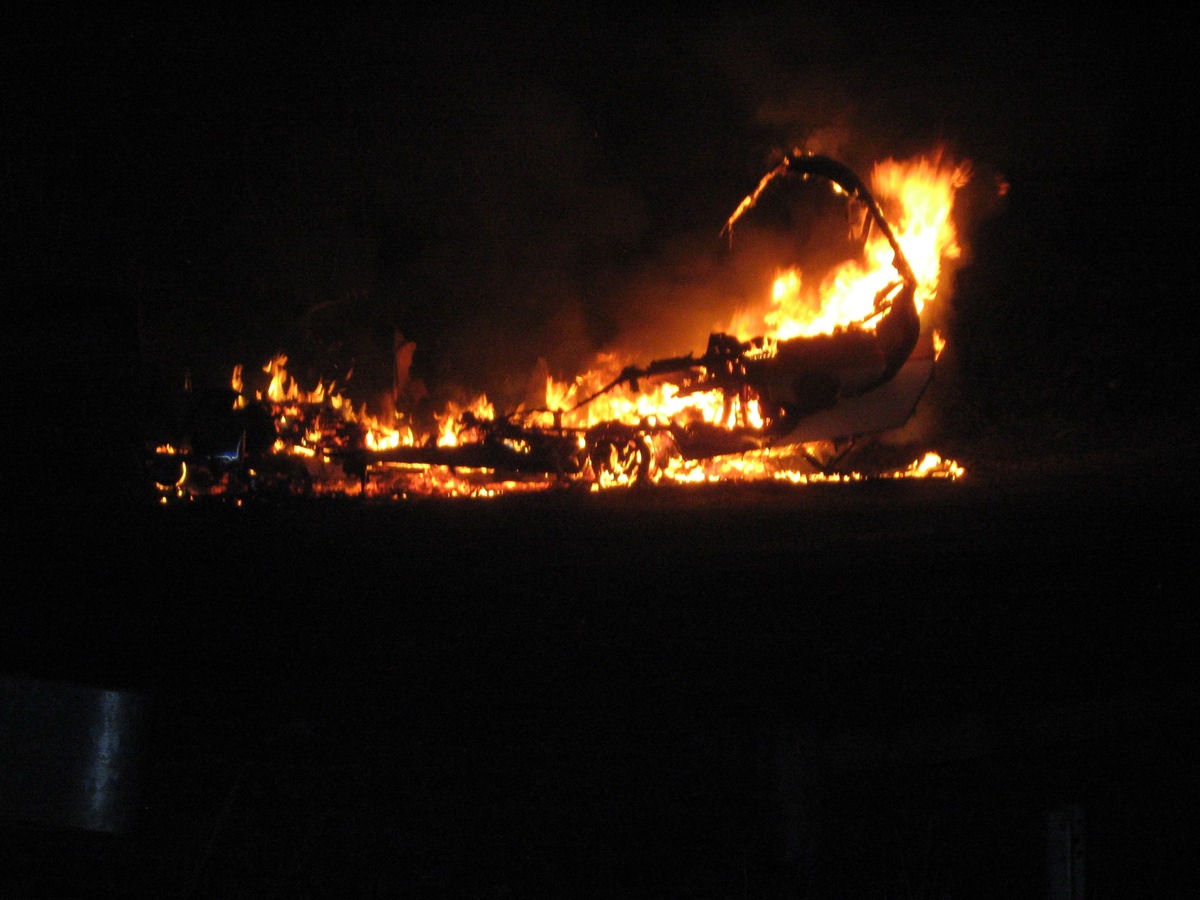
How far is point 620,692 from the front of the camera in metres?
4.90

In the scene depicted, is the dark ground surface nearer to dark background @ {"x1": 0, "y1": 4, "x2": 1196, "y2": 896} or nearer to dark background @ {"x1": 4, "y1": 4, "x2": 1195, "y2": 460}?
dark background @ {"x1": 0, "y1": 4, "x2": 1196, "y2": 896}

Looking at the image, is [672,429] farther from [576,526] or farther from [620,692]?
[620,692]

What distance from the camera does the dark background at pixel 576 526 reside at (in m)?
3.99

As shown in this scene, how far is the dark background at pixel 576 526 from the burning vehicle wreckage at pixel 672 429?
73 cm

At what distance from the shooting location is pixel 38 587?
5.64 meters

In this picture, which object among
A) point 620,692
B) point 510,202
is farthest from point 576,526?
point 510,202

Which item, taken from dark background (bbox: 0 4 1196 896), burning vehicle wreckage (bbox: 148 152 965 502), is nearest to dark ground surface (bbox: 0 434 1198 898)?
dark background (bbox: 0 4 1196 896)

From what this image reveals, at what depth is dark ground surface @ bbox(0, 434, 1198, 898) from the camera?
374 centimetres

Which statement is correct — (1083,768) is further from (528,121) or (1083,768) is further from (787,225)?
(528,121)

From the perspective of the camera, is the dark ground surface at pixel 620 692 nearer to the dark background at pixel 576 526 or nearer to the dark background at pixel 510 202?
A: the dark background at pixel 576 526

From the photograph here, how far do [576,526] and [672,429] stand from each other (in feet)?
8.14

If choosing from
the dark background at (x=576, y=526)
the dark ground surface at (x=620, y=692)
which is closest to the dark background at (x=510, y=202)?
the dark background at (x=576, y=526)

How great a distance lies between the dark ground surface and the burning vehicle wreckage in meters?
1.54

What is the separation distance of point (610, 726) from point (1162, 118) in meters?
9.48
